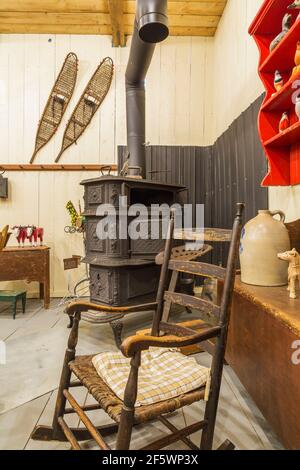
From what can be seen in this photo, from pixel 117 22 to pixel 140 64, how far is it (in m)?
0.88

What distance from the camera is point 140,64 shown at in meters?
2.97

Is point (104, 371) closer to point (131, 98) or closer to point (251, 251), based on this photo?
point (251, 251)

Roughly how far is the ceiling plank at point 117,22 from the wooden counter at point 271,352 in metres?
3.18

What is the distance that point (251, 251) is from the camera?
149cm

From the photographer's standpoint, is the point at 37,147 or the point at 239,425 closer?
the point at 239,425

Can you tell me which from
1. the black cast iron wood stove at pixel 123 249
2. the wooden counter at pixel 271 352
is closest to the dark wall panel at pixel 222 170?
the black cast iron wood stove at pixel 123 249

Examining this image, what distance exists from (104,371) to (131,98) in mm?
2975

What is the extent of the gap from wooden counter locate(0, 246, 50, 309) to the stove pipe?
4.45 ft

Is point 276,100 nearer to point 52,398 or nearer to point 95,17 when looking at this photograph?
point 52,398

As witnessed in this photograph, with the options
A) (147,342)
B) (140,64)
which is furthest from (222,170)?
(147,342)

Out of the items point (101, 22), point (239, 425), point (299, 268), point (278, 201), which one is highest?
point (101, 22)

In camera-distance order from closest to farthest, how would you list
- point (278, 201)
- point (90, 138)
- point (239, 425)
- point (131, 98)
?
point (239, 425), point (278, 201), point (131, 98), point (90, 138)

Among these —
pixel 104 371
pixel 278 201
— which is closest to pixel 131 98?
pixel 278 201
